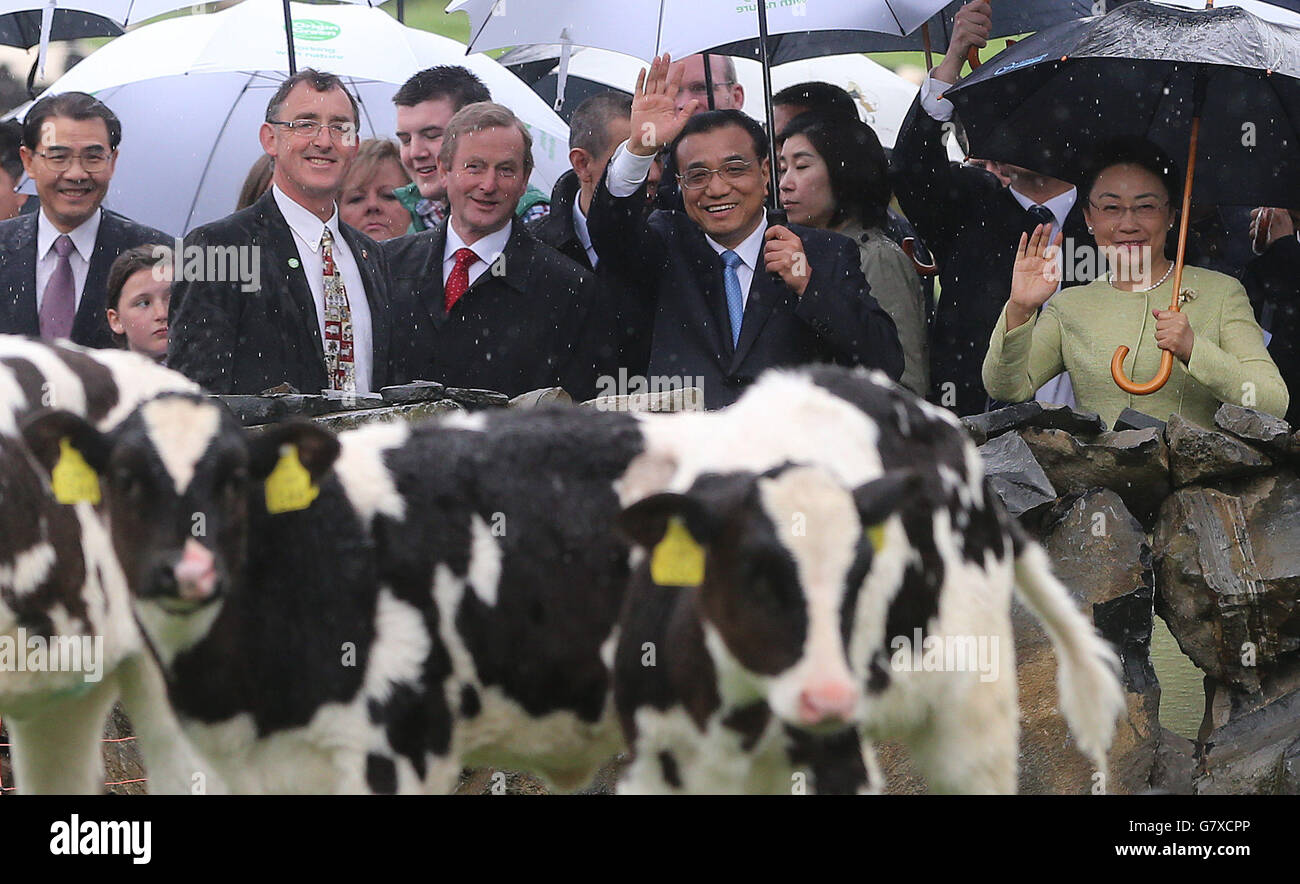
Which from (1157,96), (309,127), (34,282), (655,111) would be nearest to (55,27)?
(34,282)

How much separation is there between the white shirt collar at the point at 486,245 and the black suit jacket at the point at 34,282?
1157mm

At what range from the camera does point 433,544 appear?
3875 millimetres

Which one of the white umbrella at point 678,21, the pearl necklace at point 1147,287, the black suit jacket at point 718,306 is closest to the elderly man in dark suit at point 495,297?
the black suit jacket at point 718,306

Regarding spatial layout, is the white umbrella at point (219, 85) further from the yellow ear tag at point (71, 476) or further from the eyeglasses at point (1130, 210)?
the yellow ear tag at point (71, 476)

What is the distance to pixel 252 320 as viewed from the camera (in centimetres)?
535

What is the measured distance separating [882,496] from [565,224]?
2.79 meters

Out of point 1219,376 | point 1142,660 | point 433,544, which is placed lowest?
point 1142,660

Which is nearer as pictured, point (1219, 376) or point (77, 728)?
point (77, 728)

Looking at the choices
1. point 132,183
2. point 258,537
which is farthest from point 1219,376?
point 132,183

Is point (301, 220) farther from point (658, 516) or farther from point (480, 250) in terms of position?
point (658, 516)

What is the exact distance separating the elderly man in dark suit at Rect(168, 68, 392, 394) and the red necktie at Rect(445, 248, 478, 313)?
22cm

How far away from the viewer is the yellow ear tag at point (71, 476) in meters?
3.62
